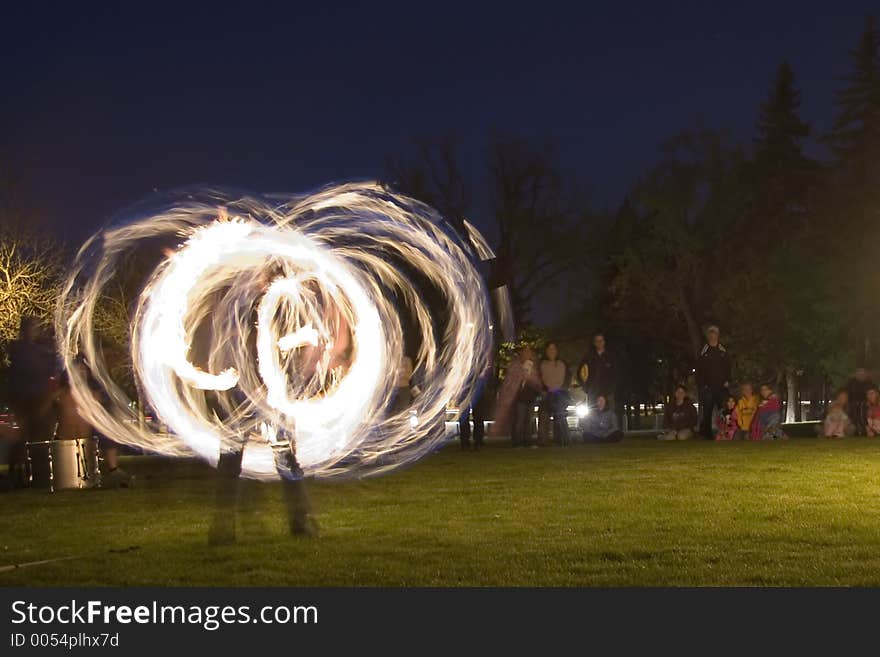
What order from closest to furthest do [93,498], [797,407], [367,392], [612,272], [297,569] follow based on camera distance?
[297,569], [93,498], [367,392], [797,407], [612,272]

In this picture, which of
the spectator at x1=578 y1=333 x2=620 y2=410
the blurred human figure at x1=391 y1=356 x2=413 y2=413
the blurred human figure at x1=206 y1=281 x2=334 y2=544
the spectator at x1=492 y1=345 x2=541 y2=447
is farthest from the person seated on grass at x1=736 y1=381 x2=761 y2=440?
the blurred human figure at x1=206 y1=281 x2=334 y2=544

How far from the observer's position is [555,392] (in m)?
19.6

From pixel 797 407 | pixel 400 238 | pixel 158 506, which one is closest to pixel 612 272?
pixel 797 407

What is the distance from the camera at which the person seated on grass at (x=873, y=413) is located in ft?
69.8

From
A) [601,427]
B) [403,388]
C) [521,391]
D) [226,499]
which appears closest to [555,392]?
[521,391]

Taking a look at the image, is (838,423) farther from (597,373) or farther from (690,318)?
(690,318)

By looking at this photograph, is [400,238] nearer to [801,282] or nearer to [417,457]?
[417,457]

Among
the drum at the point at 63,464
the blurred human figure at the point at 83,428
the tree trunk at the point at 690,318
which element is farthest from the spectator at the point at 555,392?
the tree trunk at the point at 690,318

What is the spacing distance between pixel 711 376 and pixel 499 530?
12.1 meters

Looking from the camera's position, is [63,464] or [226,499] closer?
[226,499]

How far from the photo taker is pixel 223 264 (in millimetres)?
13086

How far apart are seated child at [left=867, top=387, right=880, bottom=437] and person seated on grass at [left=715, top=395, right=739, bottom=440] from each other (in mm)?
2429

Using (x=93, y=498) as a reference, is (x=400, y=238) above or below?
above

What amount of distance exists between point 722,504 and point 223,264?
5.97m
